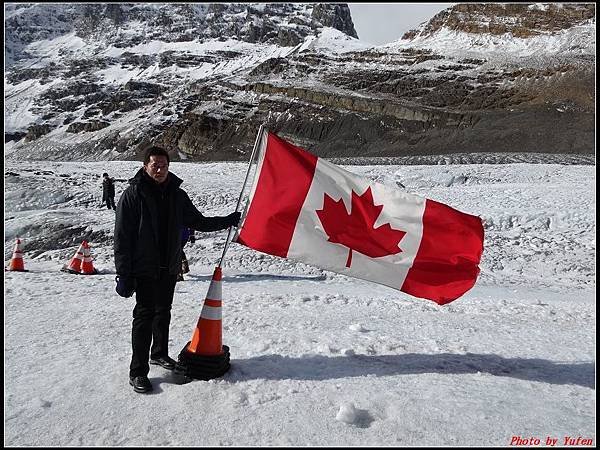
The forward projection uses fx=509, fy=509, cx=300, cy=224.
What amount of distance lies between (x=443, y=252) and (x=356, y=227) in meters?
0.79

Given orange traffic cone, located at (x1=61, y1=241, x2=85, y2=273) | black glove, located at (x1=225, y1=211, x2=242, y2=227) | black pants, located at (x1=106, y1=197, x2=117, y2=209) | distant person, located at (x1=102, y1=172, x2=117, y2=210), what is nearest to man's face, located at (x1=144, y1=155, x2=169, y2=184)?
black glove, located at (x1=225, y1=211, x2=242, y2=227)

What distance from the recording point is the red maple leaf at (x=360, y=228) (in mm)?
4383

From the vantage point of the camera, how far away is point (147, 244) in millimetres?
3680

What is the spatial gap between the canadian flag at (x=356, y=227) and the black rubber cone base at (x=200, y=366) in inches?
39.3

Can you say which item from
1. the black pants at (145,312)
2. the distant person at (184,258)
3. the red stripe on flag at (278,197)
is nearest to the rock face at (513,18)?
the distant person at (184,258)

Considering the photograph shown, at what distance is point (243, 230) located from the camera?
4.29 meters

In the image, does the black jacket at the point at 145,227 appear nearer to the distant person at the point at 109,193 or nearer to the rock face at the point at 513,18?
the distant person at the point at 109,193

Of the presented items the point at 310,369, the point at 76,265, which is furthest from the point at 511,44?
the point at 310,369

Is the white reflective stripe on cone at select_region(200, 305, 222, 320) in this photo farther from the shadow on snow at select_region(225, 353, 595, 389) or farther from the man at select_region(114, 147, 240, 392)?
the shadow on snow at select_region(225, 353, 595, 389)

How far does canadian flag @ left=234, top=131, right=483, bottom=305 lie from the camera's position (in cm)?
433

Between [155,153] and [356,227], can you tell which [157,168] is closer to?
[155,153]

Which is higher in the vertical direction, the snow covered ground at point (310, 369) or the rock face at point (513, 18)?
the rock face at point (513, 18)

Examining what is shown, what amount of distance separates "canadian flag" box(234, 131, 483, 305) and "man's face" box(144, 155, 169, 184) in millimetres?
825

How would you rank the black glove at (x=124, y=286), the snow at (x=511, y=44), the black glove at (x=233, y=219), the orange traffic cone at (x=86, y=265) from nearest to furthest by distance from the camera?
1. the black glove at (x=124, y=286)
2. the black glove at (x=233, y=219)
3. the orange traffic cone at (x=86, y=265)
4. the snow at (x=511, y=44)
